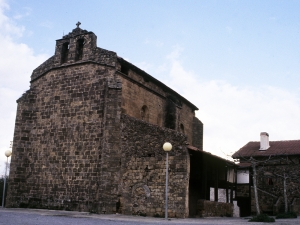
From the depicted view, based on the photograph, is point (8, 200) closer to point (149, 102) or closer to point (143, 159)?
point (143, 159)

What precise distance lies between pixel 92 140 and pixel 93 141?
10cm

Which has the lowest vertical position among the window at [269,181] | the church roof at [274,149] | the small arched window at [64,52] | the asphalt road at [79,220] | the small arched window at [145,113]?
the asphalt road at [79,220]

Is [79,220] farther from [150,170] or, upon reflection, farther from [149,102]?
[149,102]

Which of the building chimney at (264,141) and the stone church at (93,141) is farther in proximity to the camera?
the building chimney at (264,141)

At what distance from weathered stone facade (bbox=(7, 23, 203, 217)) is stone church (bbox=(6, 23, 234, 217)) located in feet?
0.17

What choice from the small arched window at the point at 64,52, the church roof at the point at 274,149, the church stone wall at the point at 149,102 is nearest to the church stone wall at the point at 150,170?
the church stone wall at the point at 149,102

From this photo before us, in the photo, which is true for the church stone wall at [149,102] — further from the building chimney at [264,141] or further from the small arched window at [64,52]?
the building chimney at [264,141]

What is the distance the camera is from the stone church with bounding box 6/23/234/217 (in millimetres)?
18766

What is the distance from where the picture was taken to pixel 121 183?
19438 millimetres

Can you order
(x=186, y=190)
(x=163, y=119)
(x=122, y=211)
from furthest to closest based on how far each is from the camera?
1. (x=163, y=119)
2. (x=122, y=211)
3. (x=186, y=190)

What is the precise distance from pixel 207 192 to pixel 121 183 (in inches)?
238

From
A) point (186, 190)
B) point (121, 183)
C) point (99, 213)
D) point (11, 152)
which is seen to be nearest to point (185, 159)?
point (186, 190)

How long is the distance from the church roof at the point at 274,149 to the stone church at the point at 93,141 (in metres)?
12.1

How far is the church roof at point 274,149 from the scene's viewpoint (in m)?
31.5
